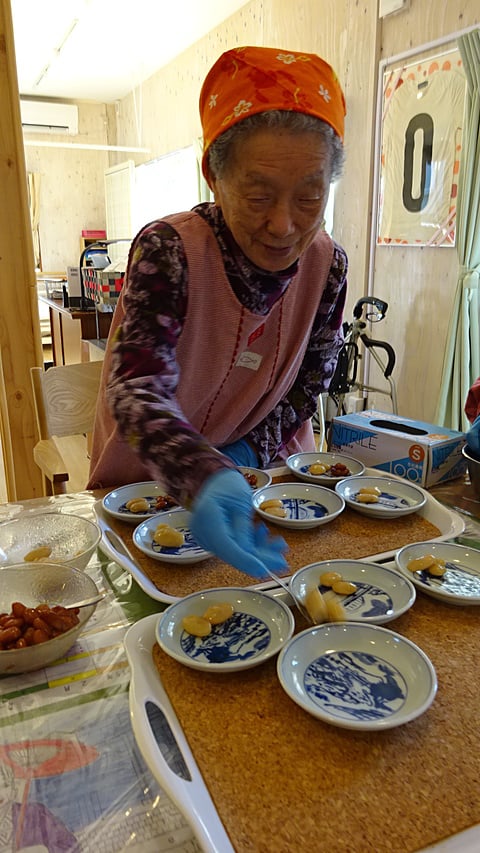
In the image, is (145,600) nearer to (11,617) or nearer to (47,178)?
(11,617)

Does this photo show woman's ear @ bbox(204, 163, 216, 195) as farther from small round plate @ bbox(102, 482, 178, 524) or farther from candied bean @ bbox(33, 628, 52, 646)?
candied bean @ bbox(33, 628, 52, 646)

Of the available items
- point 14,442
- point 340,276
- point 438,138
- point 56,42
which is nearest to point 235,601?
point 340,276

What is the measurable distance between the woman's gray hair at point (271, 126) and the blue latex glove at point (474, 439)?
505mm

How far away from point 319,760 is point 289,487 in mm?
600

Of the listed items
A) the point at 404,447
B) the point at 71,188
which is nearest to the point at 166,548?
the point at 404,447

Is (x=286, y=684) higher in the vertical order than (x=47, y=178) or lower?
Answer: lower

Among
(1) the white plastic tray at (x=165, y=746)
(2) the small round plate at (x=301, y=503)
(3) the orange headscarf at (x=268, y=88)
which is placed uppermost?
(3) the orange headscarf at (x=268, y=88)

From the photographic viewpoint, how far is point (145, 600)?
0.83 m

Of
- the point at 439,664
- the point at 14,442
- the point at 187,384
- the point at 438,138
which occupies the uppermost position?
the point at 438,138

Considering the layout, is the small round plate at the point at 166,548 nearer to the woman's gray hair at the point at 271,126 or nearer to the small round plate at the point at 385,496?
the small round plate at the point at 385,496

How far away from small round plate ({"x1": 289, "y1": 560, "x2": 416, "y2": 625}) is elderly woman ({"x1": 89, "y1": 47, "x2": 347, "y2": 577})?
0.06 meters

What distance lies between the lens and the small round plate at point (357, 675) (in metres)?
0.61

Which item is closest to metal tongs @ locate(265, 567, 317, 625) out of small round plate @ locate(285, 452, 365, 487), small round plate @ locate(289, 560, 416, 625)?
small round plate @ locate(289, 560, 416, 625)

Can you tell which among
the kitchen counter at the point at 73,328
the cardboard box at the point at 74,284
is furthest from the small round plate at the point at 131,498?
the cardboard box at the point at 74,284
